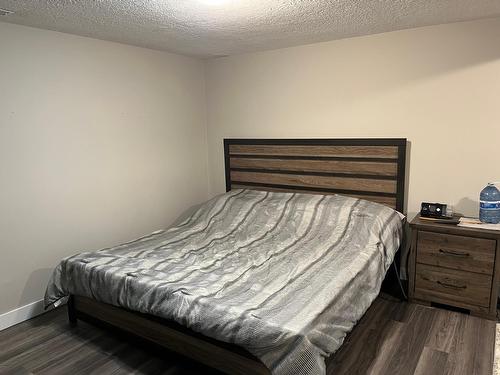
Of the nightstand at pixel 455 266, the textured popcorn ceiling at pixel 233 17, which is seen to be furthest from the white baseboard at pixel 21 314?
the nightstand at pixel 455 266

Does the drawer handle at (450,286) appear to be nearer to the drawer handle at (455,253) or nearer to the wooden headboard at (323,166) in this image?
the drawer handle at (455,253)

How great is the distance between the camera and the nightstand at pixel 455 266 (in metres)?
2.53

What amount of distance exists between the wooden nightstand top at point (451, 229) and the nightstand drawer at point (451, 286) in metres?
0.28

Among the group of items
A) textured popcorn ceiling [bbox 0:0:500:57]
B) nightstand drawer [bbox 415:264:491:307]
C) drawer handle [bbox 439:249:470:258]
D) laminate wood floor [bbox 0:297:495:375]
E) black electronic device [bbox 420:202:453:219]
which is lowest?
laminate wood floor [bbox 0:297:495:375]

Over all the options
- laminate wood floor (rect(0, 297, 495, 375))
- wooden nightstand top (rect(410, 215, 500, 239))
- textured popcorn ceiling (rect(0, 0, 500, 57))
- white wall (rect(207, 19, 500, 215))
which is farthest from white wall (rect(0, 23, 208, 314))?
wooden nightstand top (rect(410, 215, 500, 239))

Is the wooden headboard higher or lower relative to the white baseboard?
higher

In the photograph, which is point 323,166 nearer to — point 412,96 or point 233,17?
point 412,96

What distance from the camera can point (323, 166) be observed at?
340cm

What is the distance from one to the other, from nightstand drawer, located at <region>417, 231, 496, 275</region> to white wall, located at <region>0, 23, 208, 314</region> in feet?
7.82

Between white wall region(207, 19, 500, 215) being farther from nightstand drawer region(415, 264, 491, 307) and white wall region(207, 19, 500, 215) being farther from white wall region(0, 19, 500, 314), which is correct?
nightstand drawer region(415, 264, 491, 307)

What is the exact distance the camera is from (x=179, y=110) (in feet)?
12.6

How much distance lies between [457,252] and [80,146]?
9.70ft

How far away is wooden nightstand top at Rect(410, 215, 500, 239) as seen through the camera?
98.3 inches

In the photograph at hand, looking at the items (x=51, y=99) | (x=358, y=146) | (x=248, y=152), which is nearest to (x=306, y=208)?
(x=358, y=146)
